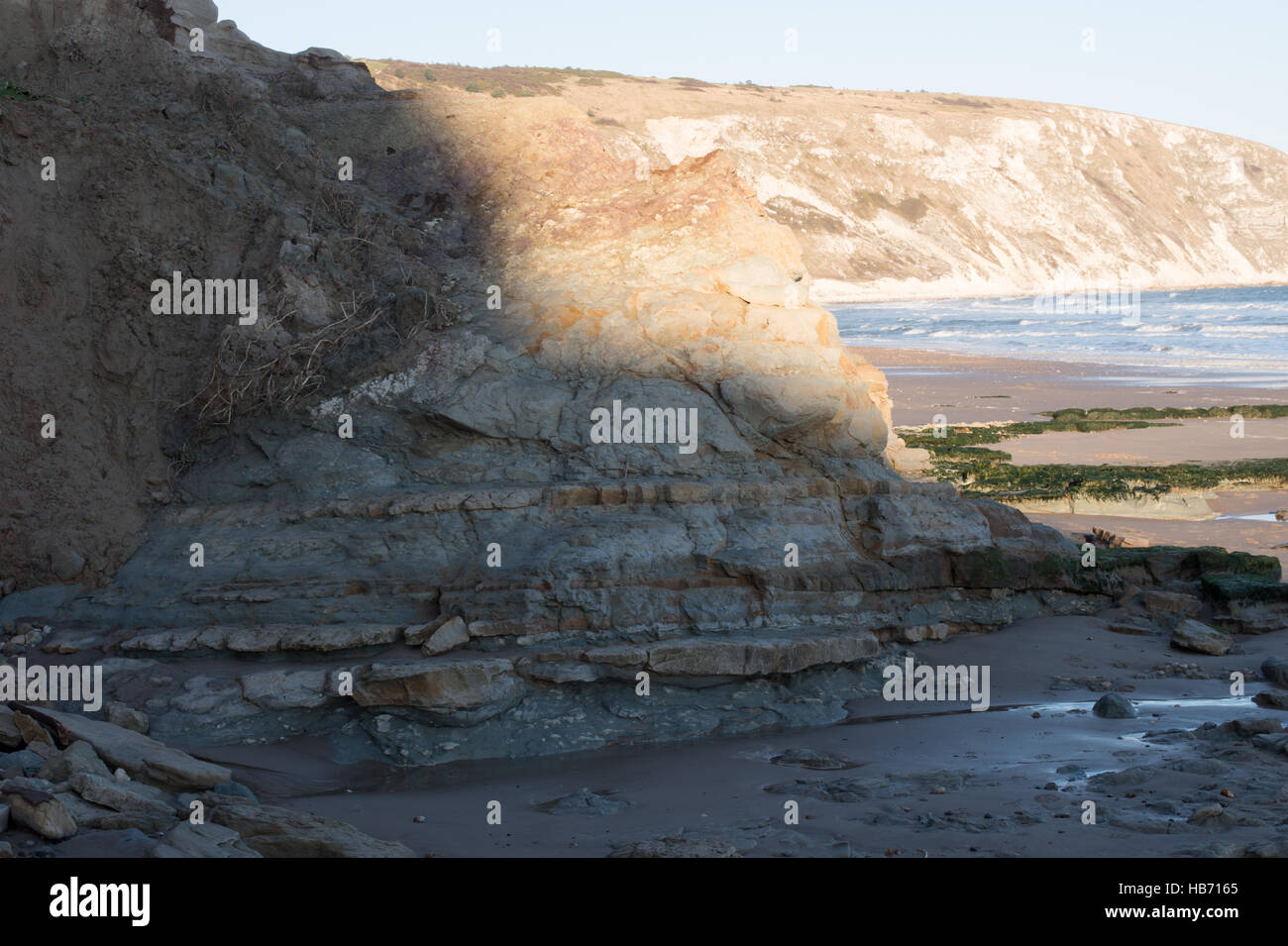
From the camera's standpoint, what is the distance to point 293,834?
5.59 m

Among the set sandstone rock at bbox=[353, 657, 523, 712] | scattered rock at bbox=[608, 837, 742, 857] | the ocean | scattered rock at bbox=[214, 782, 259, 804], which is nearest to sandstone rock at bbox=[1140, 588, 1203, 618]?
sandstone rock at bbox=[353, 657, 523, 712]

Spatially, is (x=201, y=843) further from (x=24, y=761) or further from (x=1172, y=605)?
(x=1172, y=605)

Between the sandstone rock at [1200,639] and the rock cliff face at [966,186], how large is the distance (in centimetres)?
6484

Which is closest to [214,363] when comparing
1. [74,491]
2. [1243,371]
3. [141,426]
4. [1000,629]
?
[141,426]

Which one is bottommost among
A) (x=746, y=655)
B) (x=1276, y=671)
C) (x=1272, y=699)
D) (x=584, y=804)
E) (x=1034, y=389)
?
(x=584, y=804)

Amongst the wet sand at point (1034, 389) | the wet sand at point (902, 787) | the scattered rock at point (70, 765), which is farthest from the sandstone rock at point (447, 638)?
the wet sand at point (1034, 389)

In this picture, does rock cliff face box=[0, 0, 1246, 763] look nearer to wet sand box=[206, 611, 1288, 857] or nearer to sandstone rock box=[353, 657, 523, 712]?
sandstone rock box=[353, 657, 523, 712]

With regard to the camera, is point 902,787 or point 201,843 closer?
point 201,843

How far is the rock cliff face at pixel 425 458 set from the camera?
810 cm

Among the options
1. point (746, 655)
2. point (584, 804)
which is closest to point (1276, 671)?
point (746, 655)

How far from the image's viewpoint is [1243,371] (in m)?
36.0

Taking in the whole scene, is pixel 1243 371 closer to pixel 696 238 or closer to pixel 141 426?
pixel 696 238

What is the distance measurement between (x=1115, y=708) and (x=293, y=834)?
Result: 222 inches

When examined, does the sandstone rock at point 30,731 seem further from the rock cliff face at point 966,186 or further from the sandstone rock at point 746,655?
the rock cliff face at point 966,186
